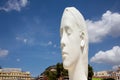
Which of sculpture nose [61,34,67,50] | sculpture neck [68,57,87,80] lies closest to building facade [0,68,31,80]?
sculpture neck [68,57,87,80]

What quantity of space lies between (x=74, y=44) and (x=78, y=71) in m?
0.96

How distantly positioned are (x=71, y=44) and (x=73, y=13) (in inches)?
43.8

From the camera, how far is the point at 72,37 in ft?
31.9

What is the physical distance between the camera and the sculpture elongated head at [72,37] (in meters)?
9.68

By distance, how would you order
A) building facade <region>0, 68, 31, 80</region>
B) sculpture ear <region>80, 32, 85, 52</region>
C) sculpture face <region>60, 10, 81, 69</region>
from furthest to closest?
building facade <region>0, 68, 31, 80</region> < sculpture ear <region>80, 32, 85, 52</region> < sculpture face <region>60, 10, 81, 69</region>

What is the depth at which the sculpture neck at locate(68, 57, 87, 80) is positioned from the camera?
974 cm

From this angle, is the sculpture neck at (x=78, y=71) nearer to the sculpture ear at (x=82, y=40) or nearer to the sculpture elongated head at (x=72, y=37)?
the sculpture elongated head at (x=72, y=37)

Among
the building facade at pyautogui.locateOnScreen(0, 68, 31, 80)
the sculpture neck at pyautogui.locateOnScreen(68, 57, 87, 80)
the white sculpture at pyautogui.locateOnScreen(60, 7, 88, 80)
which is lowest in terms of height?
the sculpture neck at pyautogui.locateOnScreen(68, 57, 87, 80)

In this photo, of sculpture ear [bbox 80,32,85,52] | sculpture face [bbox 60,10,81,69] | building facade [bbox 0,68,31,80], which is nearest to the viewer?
sculpture face [bbox 60,10,81,69]

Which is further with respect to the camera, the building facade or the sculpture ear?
the building facade

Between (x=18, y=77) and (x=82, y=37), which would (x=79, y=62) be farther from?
(x=18, y=77)

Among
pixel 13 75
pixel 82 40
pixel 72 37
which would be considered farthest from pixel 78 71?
pixel 13 75

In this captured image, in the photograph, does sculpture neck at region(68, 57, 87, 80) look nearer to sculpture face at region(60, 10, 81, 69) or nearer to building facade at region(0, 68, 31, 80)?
sculpture face at region(60, 10, 81, 69)

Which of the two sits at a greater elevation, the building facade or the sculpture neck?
the building facade
